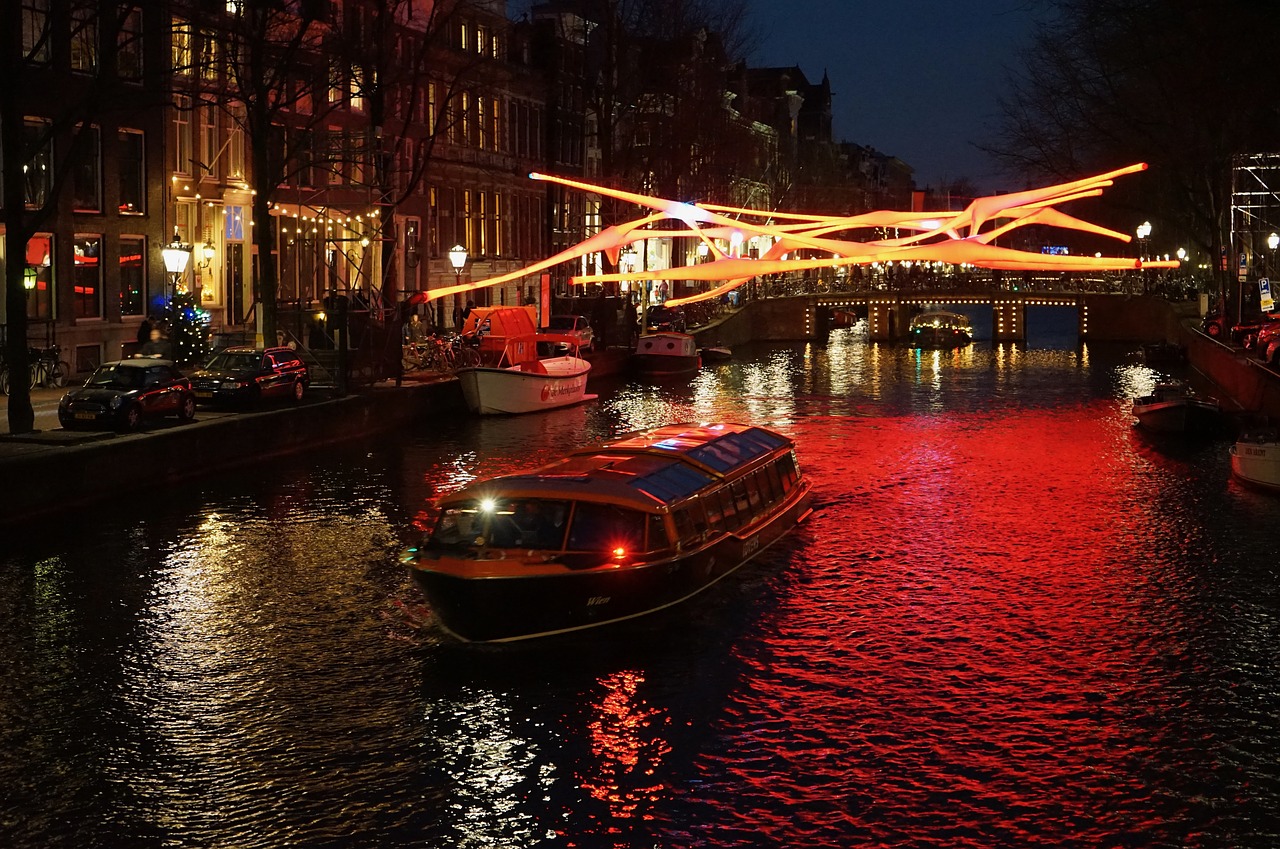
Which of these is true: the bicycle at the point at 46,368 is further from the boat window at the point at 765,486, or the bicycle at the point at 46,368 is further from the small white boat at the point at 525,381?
the boat window at the point at 765,486

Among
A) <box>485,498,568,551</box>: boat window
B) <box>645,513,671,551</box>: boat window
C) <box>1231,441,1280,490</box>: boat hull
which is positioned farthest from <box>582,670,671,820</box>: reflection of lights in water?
<box>1231,441,1280,490</box>: boat hull

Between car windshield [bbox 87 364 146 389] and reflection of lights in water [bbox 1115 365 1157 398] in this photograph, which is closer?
car windshield [bbox 87 364 146 389]

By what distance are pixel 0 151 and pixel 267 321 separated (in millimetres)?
8331

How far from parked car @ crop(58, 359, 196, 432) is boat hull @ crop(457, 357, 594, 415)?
44.1 ft

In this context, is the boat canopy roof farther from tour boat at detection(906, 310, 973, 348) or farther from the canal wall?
tour boat at detection(906, 310, 973, 348)

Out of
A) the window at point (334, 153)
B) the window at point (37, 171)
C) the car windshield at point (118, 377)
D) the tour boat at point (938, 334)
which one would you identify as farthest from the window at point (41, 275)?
the tour boat at point (938, 334)

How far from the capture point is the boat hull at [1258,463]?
35.2 meters

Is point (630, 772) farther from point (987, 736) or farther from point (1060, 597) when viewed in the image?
point (1060, 597)

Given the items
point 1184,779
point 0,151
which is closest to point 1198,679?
point 1184,779

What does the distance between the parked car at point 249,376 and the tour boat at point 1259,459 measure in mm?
23079

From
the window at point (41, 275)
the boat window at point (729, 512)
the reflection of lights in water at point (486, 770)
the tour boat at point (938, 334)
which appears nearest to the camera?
the reflection of lights in water at point (486, 770)

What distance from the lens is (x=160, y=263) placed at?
5056cm

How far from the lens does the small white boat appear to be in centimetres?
5072

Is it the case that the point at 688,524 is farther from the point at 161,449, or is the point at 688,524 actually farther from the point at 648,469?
the point at 161,449
